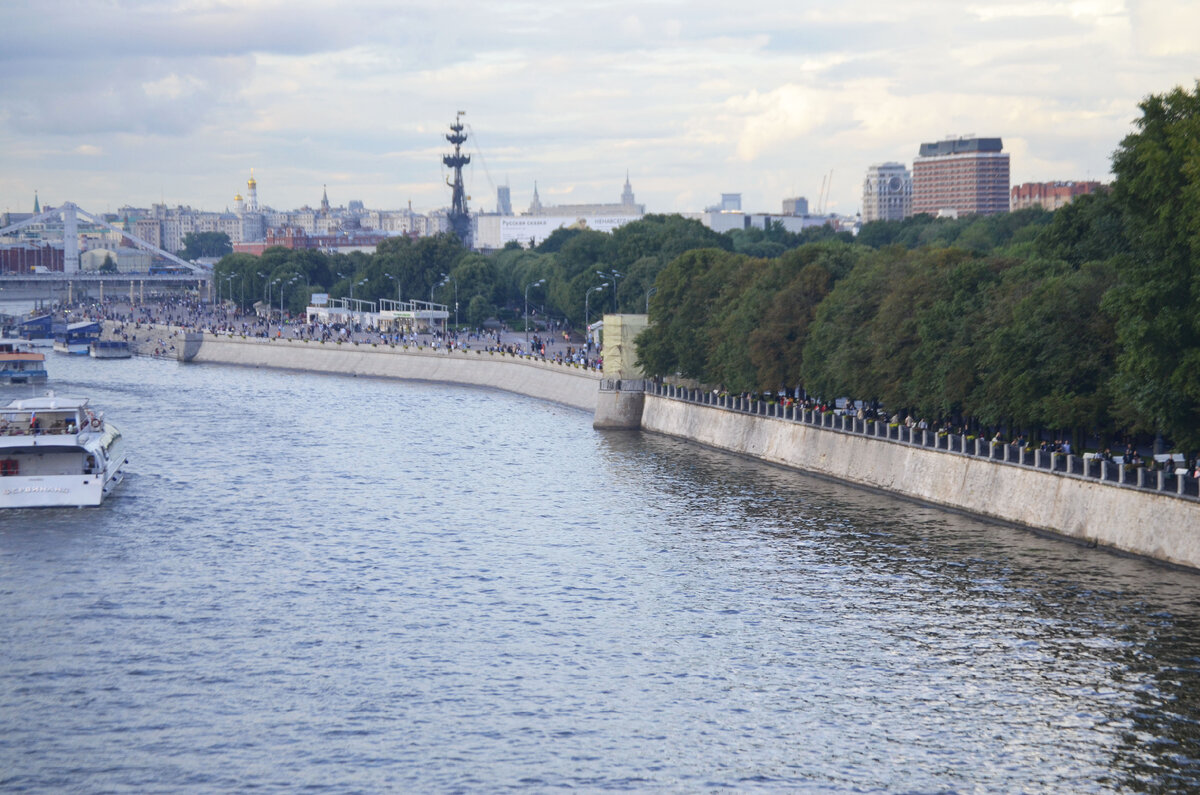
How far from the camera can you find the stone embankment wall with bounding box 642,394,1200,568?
160 ft

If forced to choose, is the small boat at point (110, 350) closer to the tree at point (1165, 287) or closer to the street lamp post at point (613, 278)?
the street lamp post at point (613, 278)

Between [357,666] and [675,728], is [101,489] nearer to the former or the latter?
[357,666]

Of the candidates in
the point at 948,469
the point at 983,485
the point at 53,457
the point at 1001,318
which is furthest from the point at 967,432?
the point at 53,457

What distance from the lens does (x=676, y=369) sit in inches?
3821

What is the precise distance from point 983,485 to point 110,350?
→ 145684 millimetres

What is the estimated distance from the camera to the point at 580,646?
41.7 metres

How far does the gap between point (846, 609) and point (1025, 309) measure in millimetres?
20739

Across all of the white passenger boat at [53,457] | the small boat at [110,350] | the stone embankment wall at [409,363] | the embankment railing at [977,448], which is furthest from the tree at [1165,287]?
the small boat at [110,350]

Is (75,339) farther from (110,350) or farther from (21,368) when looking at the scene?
(21,368)

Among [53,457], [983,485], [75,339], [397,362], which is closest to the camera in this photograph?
[983,485]

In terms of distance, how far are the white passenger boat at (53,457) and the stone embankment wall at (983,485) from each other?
1313 inches

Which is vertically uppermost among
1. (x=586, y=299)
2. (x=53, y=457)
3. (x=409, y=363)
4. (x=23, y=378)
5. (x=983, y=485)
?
(x=586, y=299)

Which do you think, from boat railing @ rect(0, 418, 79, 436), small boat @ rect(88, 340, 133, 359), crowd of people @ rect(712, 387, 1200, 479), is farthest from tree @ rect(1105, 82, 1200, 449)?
small boat @ rect(88, 340, 133, 359)

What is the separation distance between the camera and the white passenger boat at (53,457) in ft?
210
